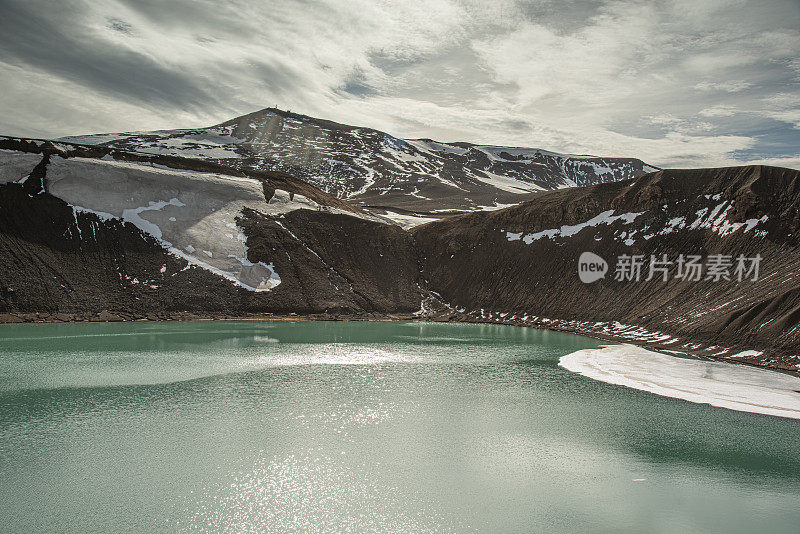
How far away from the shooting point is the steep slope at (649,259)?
36.0 meters

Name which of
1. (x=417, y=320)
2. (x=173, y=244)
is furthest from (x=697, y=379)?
(x=173, y=244)

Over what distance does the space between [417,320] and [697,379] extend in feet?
116

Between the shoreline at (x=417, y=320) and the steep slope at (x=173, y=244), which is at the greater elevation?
the steep slope at (x=173, y=244)

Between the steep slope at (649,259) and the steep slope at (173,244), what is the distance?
9634 millimetres

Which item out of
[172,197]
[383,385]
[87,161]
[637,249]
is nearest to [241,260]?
[172,197]

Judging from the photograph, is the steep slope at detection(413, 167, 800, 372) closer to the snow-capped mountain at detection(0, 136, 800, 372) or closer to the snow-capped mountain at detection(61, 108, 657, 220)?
the snow-capped mountain at detection(0, 136, 800, 372)

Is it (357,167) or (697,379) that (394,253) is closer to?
(697,379)

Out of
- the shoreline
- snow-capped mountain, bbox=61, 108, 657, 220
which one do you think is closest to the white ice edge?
the shoreline

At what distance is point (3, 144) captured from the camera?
59.2m

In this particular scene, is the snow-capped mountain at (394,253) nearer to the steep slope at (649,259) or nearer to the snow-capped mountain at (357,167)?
the steep slope at (649,259)

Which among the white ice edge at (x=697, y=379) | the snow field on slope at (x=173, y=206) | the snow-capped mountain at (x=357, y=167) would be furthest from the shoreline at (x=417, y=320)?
the snow-capped mountain at (x=357, y=167)

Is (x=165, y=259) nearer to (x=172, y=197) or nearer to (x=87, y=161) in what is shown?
(x=172, y=197)

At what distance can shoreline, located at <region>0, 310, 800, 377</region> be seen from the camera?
113ft

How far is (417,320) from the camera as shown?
60.9m
